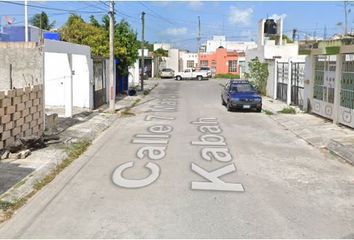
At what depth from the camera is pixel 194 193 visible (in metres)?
7.70

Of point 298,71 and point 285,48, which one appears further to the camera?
point 285,48

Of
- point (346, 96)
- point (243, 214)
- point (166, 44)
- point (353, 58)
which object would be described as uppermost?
point (166, 44)

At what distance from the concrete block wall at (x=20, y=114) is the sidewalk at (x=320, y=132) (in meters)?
8.11

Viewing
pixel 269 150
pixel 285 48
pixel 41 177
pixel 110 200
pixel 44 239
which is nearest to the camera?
pixel 44 239

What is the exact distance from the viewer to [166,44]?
318ft

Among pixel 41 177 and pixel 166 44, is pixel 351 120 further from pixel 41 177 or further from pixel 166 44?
A: pixel 166 44

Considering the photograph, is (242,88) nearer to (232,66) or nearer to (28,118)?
(28,118)

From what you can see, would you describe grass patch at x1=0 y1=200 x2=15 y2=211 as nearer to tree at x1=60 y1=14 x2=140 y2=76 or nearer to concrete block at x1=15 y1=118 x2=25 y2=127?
concrete block at x1=15 y1=118 x2=25 y2=127

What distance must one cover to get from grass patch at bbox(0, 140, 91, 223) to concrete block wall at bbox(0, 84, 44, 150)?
1275mm

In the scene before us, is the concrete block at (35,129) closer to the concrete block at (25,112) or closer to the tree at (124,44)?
the concrete block at (25,112)

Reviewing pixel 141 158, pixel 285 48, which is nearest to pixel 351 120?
pixel 141 158

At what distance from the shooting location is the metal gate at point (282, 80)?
25672 mm

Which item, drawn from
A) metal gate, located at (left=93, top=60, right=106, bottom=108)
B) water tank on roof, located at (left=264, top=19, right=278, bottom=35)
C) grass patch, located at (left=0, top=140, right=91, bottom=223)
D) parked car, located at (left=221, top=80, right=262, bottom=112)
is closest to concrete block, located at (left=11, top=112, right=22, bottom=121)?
grass patch, located at (left=0, top=140, right=91, bottom=223)

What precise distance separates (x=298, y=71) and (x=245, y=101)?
383 cm
